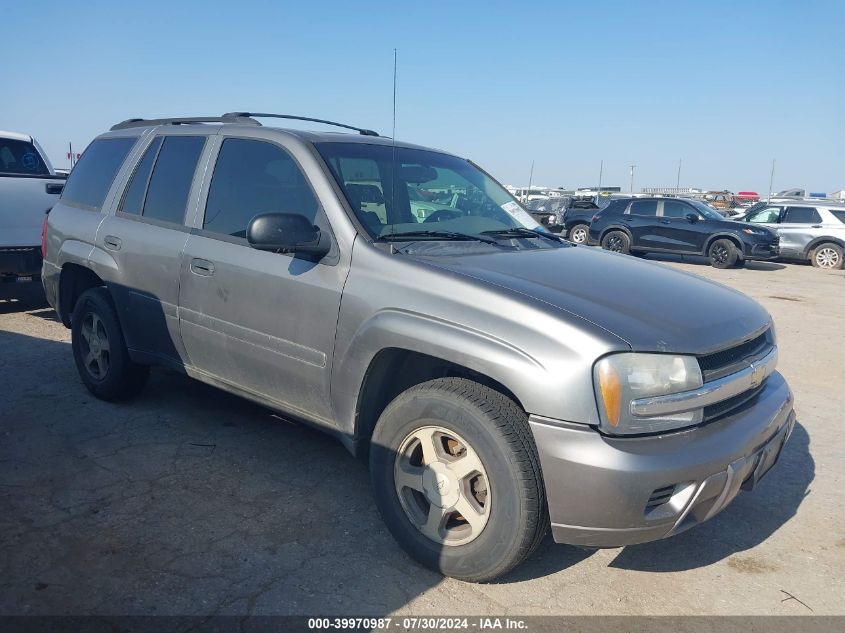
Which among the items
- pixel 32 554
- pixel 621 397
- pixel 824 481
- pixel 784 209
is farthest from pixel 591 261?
pixel 784 209

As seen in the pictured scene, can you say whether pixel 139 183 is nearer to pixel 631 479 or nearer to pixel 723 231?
pixel 631 479

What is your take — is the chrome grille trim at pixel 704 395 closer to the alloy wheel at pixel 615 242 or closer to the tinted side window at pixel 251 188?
the tinted side window at pixel 251 188

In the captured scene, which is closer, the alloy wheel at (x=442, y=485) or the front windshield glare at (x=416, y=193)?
the alloy wheel at (x=442, y=485)

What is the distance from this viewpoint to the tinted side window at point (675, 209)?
17125mm

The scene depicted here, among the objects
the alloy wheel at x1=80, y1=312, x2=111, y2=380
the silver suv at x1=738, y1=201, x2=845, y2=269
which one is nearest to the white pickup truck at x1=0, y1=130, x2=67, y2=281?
the alloy wheel at x1=80, y1=312, x2=111, y2=380

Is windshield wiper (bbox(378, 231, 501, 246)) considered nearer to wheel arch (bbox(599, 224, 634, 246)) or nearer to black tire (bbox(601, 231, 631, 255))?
black tire (bbox(601, 231, 631, 255))

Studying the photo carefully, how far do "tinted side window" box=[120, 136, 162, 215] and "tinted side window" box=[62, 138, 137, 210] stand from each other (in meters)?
0.26

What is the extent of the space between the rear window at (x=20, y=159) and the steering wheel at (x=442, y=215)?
6.64 meters

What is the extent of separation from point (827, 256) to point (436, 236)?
17.0m

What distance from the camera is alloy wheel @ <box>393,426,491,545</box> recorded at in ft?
9.10

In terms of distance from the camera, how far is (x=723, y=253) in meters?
16.3

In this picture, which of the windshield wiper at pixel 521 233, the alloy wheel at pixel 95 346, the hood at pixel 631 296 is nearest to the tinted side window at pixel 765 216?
the windshield wiper at pixel 521 233

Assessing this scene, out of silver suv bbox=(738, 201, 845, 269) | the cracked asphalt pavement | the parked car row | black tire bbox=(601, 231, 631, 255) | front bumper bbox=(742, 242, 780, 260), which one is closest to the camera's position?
the cracked asphalt pavement

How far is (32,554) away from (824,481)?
4.14 meters
